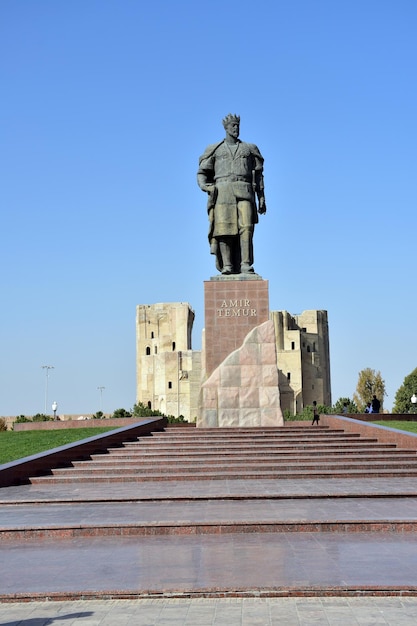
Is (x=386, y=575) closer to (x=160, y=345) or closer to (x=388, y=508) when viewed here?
(x=388, y=508)

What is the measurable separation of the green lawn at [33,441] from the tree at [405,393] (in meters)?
39.5

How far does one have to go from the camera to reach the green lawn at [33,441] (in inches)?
539

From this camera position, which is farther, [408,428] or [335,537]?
[408,428]

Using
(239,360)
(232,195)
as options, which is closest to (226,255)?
(232,195)

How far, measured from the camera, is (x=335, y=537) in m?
6.68

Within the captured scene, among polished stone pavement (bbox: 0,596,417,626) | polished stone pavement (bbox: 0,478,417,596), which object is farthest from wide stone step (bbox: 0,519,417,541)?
polished stone pavement (bbox: 0,596,417,626)

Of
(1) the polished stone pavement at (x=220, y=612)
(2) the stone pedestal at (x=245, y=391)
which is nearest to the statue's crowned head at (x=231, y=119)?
(2) the stone pedestal at (x=245, y=391)

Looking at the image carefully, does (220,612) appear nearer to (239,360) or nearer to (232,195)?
(239,360)

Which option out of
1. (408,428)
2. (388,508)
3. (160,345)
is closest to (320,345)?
(160,345)

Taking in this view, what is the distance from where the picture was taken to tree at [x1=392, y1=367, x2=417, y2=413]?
178ft

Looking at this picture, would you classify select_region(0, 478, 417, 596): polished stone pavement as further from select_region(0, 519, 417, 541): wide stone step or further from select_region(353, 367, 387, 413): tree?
select_region(353, 367, 387, 413): tree

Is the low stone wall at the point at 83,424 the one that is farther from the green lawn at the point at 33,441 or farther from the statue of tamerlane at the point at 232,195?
the statue of tamerlane at the point at 232,195

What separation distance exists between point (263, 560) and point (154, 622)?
5.09 feet

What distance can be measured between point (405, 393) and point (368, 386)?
54.8ft
